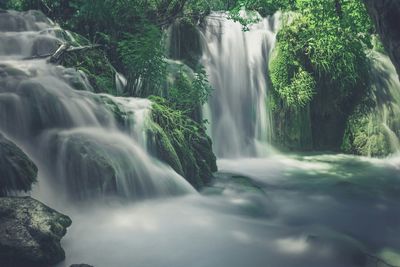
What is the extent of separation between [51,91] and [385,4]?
209 inches

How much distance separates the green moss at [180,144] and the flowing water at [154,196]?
0.23 m

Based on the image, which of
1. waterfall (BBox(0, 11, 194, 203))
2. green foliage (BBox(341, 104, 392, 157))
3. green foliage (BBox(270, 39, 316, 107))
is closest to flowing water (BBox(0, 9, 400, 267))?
waterfall (BBox(0, 11, 194, 203))

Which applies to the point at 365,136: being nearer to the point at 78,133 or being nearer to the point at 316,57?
the point at 316,57

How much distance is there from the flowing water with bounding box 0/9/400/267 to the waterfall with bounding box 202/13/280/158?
1.93 m

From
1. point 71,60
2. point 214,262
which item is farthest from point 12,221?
point 71,60

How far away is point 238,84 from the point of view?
12359 millimetres

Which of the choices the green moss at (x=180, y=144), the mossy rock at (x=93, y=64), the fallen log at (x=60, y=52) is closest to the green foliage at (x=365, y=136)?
the green moss at (x=180, y=144)

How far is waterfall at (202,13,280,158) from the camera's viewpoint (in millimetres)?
11664

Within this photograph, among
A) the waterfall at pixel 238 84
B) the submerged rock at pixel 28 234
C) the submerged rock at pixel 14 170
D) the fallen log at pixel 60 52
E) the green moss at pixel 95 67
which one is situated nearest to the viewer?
the submerged rock at pixel 28 234

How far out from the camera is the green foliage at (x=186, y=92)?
371 inches

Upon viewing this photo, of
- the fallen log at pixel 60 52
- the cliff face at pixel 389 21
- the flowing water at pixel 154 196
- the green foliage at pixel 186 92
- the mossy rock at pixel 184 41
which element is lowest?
the flowing water at pixel 154 196

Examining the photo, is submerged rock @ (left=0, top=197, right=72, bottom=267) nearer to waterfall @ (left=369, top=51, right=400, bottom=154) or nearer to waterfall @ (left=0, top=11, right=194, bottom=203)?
waterfall @ (left=0, top=11, right=194, bottom=203)

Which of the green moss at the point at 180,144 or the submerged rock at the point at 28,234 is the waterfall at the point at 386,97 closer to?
the green moss at the point at 180,144

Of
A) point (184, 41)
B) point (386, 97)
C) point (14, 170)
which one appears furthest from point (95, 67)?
point (386, 97)
